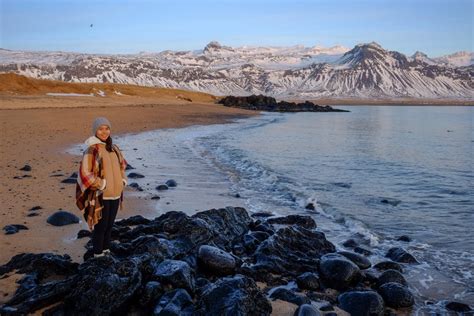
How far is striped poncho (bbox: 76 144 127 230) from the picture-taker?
6.09 m

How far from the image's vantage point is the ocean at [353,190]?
8156 mm

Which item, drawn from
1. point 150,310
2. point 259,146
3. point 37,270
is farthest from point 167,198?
point 259,146

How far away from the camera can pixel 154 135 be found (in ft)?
92.2

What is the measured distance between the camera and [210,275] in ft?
20.9

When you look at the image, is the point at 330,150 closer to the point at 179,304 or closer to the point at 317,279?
the point at 317,279

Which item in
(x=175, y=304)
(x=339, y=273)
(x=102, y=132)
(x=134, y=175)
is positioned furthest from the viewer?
(x=134, y=175)

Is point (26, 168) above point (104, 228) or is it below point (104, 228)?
below

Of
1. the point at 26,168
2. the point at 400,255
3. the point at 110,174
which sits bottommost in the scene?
the point at 400,255

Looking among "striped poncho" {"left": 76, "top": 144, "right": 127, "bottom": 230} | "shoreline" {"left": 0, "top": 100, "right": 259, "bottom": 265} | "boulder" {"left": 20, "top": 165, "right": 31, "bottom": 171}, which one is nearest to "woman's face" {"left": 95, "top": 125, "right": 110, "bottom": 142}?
"striped poncho" {"left": 76, "top": 144, "right": 127, "bottom": 230}

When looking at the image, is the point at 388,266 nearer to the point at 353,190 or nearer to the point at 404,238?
the point at 404,238

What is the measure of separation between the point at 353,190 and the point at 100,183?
363 inches

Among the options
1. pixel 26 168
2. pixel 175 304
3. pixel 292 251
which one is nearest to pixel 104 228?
pixel 175 304

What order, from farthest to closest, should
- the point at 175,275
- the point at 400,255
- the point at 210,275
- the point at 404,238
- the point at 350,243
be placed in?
the point at 404,238, the point at 350,243, the point at 400,255, the point at 210,275, the point at 175,275

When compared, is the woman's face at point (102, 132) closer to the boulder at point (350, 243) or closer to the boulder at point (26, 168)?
the boulder at point (350, 243)
